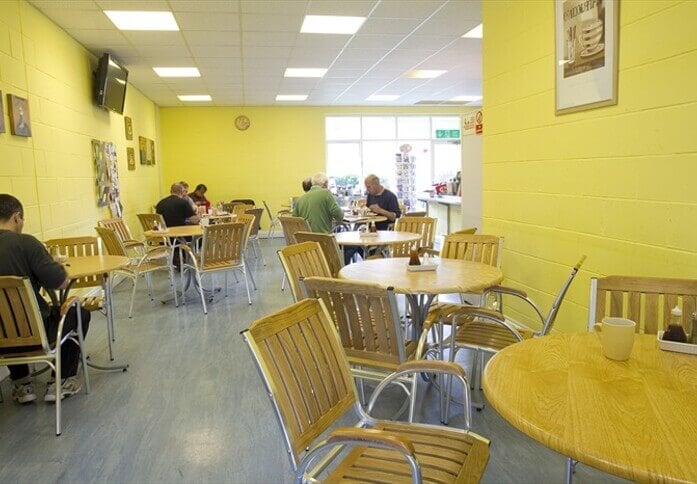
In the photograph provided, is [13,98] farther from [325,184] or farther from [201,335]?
[325,184]

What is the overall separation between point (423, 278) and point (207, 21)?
155 inches

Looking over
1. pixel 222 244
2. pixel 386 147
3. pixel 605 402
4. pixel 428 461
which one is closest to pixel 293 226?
pixel 222 244

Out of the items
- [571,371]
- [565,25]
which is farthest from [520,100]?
[571,371]

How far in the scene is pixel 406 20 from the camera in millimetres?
5270

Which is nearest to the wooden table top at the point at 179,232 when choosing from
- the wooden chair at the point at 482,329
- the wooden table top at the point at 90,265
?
the wooden table top at the point at 90,265

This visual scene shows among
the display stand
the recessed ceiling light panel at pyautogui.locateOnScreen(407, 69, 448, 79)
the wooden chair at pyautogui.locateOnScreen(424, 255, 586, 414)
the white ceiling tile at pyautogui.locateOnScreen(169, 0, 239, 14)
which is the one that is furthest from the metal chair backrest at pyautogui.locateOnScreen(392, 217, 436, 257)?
the display stand

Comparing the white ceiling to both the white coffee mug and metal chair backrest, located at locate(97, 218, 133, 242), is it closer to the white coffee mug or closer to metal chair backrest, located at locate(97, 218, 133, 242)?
metal chair backrest, located at locate(97, 218, 133, 242)

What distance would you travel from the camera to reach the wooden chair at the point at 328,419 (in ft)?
4.23

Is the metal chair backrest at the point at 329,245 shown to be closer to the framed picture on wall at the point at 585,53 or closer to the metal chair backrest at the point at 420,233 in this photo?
the metal chair backrest at the point at 420,233

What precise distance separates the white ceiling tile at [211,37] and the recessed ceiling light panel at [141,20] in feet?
0.86

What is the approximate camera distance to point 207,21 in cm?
508

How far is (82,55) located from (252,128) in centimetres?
531

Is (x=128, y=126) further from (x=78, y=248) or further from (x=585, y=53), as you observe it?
(x=585, y=53)

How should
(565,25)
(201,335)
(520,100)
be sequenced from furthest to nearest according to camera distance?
(201,335), (520,100), (565,25)
